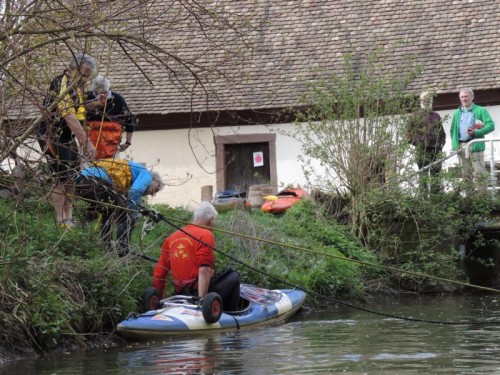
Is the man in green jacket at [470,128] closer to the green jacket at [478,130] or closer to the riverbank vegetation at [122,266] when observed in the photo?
the green jacket at [478,130]

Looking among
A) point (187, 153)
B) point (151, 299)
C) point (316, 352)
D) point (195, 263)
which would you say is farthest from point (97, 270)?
point (187, 153)

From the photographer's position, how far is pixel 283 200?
2195 cm

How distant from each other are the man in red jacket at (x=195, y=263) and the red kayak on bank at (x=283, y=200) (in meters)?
7.49

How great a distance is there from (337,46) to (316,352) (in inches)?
782

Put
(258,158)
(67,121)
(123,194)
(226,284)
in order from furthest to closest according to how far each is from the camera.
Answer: (258,158)
(123,194)
(226,284)
(67,121)

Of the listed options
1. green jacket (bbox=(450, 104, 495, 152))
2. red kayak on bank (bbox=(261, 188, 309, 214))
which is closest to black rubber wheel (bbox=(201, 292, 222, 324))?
red kayak on bank (bbox=(261, 188, 309, 214))

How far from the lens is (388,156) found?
1955 centimetres

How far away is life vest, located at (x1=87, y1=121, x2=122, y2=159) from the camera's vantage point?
14.7 metres

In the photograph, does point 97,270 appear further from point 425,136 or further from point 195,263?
point 425,136

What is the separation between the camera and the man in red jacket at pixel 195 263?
13.3m

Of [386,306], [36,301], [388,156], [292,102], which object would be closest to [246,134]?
[292,102]

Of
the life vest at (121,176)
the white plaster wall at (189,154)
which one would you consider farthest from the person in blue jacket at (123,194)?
the white plaster wall at (189,154)

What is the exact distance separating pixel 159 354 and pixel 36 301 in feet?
4.34

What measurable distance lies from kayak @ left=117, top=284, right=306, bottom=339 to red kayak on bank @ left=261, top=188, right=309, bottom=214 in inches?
241
